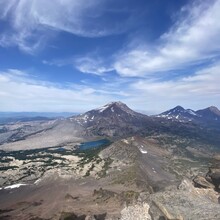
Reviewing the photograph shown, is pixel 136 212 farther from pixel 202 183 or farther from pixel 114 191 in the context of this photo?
pixel 202 183

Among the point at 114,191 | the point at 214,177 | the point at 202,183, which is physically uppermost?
the point at 214,177

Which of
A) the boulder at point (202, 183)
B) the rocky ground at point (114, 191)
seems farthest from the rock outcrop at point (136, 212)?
the boulder at point (202, 183)

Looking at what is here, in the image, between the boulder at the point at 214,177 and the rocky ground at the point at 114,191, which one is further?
the boulder at the point at 214,177

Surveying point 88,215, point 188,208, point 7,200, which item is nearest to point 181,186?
point 188,208

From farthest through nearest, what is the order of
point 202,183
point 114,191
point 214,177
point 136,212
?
point 114,191, point 202,183, point 214,177, point 136,212

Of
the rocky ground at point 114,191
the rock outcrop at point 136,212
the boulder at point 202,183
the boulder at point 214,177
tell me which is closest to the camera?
the rock outcrop at point 136,212

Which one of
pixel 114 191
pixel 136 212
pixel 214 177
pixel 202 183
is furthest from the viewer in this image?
pixel 114 191

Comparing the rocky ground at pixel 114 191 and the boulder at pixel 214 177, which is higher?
the boulder at pixel 214 177

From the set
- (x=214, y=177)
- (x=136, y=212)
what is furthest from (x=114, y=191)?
(x=214, y=177)

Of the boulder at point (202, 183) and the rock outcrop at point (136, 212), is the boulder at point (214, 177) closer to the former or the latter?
the boulder at point (202, 183)

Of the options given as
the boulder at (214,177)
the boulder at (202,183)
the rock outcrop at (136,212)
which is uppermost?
the boulder at (214,177)

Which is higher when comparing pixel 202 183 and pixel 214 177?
pixel 214 177
